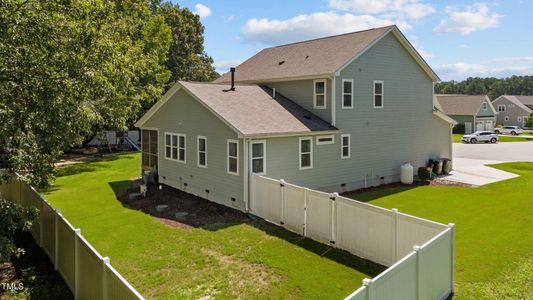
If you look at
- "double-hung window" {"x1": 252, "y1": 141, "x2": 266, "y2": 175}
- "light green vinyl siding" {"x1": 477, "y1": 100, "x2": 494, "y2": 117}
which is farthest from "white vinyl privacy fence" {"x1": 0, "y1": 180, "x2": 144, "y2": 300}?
"light green vinyl siding" {"x1": 477, "y1": 100, "x2": 494, "y2": 117}

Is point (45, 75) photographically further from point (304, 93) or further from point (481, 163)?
point (481, 163)

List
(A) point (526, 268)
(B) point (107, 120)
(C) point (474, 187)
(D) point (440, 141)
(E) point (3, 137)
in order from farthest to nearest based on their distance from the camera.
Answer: (B) point (107, 120), (D) point (440, 141), (C) point (474, 187), (A) point (526, 268), (E) point (3, 137)

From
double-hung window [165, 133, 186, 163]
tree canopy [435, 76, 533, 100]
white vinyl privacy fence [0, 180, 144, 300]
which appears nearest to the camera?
white vinyl privacy fence [0, 180, 144, 300]

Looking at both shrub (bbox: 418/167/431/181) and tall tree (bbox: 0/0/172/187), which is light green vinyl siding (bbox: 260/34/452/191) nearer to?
shrub (bbox: 418/167/431/181)

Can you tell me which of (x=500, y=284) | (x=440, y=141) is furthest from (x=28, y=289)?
(x=440, y=141)

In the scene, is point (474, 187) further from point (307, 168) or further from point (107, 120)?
point (107, 120)

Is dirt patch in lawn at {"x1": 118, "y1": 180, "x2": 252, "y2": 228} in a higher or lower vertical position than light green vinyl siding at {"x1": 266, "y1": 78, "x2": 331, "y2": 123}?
lower

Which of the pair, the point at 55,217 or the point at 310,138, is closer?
the point at 55,217
